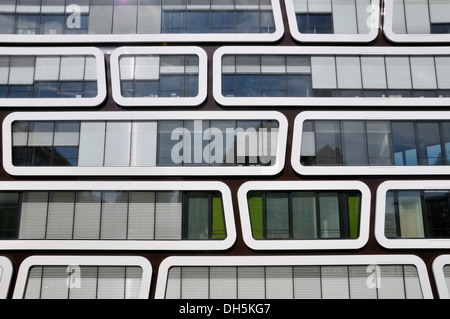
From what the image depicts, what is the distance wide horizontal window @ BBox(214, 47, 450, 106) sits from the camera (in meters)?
15.4

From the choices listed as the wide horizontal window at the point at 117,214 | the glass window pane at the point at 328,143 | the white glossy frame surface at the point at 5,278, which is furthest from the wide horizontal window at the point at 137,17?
the white glossy frame surface at the point at 5,278

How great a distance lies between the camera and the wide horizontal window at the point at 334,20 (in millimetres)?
15555

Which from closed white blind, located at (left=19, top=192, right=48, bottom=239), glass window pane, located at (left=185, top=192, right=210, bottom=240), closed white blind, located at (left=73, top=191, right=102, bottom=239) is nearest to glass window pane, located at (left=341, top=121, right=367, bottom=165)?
glass window pane, located at (left=185, top=192, right=210, bottom=240)

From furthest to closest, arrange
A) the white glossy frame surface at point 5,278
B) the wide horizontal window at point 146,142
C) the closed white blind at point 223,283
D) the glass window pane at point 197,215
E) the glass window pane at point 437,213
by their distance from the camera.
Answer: the wide horizontal window at point 146,142 → the glass window pane at point 197,215 → the glass window pane at point 437,213 → the closed white blind at point 223,283 → the white glossy frame surface at point 5,278

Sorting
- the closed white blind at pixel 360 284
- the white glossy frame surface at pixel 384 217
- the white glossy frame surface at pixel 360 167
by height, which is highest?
the white glossy frame surface at pixel 360 167

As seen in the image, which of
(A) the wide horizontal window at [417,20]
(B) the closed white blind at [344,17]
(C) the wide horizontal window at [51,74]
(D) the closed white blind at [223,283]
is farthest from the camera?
(B) the closed white blind at [344,17]

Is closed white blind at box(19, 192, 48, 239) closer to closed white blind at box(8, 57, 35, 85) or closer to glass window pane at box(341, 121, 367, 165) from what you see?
closed white blind at box(8, 57, 35, 85)

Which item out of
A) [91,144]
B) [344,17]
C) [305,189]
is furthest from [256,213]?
[344,17]

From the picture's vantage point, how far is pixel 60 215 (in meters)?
14.7

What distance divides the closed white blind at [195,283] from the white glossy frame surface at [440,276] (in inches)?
373

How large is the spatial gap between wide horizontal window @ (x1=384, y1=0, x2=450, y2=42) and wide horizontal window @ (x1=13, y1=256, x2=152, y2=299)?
602 inches

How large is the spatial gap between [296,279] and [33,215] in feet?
38.1

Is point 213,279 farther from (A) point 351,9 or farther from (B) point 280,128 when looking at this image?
(A) point 351,9

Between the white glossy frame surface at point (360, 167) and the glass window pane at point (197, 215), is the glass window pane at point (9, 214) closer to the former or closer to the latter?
the glass window pane at point (197, 215)
